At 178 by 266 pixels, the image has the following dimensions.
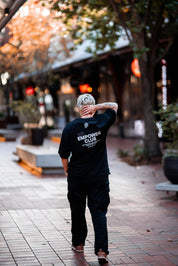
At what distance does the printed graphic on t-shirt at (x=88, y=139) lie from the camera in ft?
17.2

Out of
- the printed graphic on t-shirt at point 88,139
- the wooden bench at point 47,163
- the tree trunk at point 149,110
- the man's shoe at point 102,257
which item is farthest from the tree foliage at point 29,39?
the man's shoe at point 102,257

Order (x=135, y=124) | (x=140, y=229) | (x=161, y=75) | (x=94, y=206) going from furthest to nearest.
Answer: (x=135, y=124) → (x=161, y=75) → (x=140, y=229) → (x=94, y=206)

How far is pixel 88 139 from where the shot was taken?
17.2ft

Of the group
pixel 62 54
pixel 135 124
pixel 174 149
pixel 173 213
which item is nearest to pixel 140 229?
pixel 173 213

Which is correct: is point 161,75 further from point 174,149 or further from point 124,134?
point 174,149

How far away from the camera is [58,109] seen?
40.0 meters

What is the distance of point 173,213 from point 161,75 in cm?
1513

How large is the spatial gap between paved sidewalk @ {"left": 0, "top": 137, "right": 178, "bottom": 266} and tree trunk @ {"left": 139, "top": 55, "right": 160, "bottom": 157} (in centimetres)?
A: 320

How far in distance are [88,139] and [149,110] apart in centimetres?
981

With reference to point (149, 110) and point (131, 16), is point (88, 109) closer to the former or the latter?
point (149, 110)

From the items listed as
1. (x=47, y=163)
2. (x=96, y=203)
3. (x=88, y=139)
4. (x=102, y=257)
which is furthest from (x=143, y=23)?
(x=102, y=257)

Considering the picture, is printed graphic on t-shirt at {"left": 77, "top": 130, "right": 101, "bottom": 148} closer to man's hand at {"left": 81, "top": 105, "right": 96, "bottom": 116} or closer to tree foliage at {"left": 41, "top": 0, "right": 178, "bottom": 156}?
man's hand at {"left": 81, "top": 105, "right": 96, "bottom": 116}

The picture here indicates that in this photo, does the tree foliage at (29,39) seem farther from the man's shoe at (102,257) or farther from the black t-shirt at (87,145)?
the man's shoe at (102,257)

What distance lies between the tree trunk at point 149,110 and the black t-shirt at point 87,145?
31.1ft
